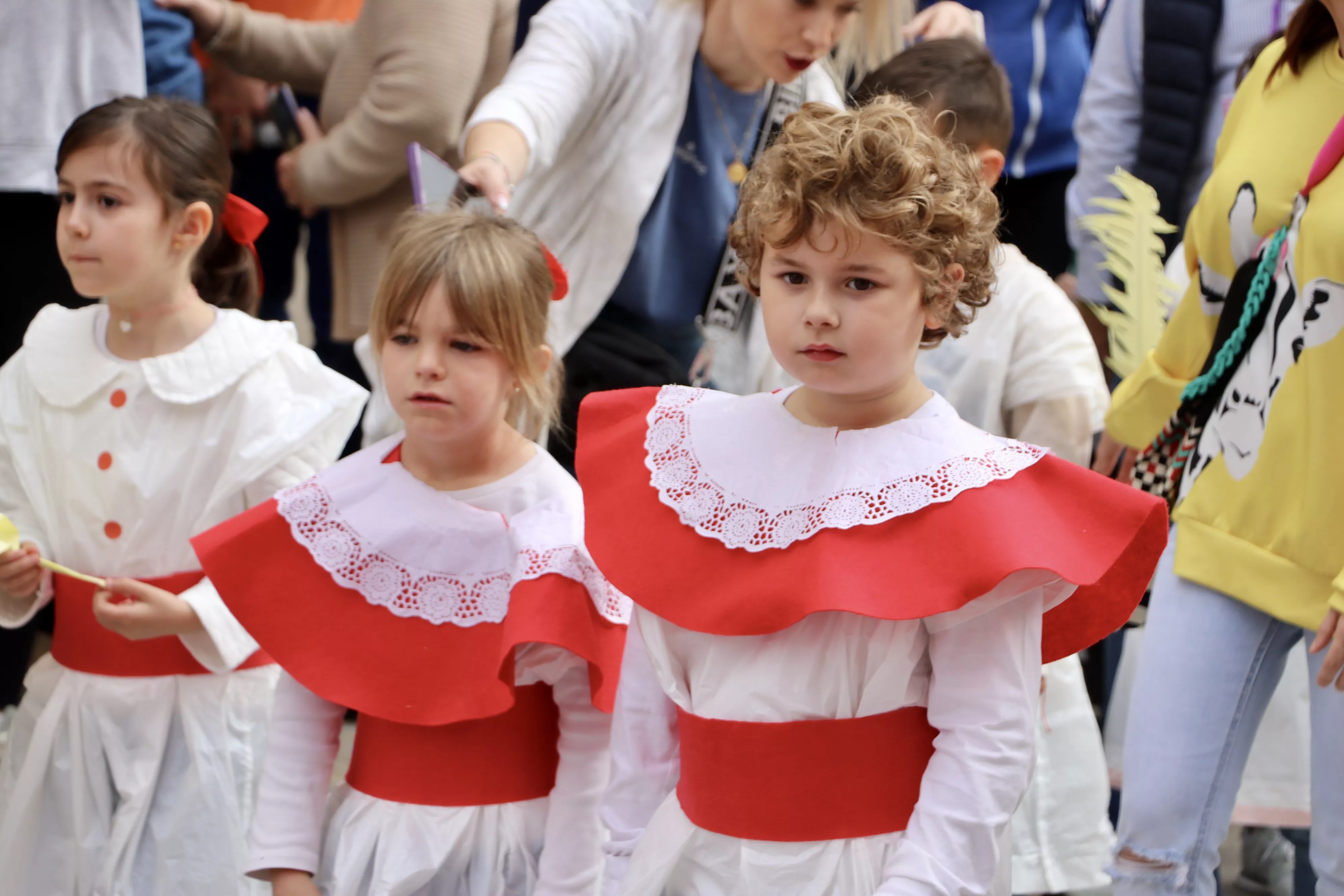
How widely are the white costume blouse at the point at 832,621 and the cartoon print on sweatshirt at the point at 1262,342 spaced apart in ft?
1.84

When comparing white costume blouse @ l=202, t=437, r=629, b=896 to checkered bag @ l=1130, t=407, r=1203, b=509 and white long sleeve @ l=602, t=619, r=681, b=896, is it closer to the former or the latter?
white long sleeve @ l=602, t=619, r=681, b=896

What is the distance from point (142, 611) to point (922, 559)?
1.33 meters

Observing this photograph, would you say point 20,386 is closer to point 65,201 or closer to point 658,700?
point 65,201

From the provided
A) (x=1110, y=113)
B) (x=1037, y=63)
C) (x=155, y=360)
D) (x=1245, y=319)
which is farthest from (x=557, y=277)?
(x=1037, y=63)

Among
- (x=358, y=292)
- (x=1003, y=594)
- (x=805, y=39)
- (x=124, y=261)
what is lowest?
(x=358, y=292)

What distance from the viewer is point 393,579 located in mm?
2064

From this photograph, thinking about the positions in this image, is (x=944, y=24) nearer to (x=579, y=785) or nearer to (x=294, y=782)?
(x=579, y=785)

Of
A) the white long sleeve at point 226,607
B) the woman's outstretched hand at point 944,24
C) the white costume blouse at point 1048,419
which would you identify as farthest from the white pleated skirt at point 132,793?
the woman's outstretched hand at point 944,24

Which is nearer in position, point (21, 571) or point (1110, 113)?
point (21, 571)

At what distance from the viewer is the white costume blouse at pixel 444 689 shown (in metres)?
1.98

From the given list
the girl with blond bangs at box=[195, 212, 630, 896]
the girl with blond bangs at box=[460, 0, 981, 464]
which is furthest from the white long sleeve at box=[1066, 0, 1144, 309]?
the girl with blond bangs at box=[195, 212, 630, 896]

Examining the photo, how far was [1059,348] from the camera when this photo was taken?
2631mm

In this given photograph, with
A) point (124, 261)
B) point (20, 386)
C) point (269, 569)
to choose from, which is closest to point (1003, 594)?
point (269, 569)

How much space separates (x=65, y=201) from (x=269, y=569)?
875 millimetres
